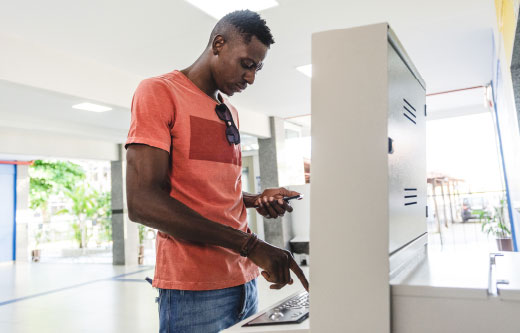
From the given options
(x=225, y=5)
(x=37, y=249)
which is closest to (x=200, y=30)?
(x=225, y=5)

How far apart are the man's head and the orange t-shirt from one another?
0.11 meters

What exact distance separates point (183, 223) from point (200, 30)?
11.4ft

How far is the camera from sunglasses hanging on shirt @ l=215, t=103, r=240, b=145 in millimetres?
1027

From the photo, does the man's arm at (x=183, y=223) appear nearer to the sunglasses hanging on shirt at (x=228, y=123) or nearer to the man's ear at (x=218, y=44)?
the sunglasses hanging on shirt at (x=228, y=123)

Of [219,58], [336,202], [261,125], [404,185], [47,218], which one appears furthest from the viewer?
[47,218]

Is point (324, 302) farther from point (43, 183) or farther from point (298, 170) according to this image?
point (43, 183)

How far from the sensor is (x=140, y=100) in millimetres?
885

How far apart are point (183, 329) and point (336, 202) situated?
19.3 inches

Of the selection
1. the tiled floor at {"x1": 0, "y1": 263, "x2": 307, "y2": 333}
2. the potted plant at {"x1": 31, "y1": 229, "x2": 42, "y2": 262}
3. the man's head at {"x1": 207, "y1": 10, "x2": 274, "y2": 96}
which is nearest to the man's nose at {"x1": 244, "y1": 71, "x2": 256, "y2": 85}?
the man's head at {"x1": 207, "y1": 10, "x2": 274, "y2": 96}

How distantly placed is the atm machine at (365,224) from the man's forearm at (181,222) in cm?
18

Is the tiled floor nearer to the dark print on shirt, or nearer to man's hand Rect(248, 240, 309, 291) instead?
the dark print on shirt

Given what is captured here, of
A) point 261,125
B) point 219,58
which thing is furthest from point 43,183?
point 219,58

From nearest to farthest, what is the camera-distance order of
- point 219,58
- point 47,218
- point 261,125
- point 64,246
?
point 219,58, point 261,125, point 64,246, point 47,218

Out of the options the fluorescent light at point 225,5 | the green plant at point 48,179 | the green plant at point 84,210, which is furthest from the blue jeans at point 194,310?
the green plant at point 48,179
